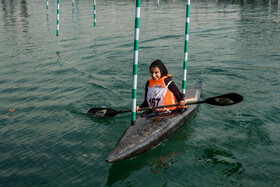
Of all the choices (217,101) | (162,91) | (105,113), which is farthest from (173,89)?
(105,113)

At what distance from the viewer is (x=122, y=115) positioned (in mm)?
8586

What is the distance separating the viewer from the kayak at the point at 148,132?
19.7 feet

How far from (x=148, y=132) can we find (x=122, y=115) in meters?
2.14

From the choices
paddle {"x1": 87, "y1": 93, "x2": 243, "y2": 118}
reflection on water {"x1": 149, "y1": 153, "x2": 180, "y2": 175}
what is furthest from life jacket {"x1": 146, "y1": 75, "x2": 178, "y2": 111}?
reflection on water {"x1": 149, "y1": 153, "x2": 180, "y2": 175}

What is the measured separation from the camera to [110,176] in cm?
579

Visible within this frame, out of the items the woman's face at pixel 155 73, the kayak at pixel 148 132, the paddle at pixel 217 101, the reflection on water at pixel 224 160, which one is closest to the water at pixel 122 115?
the reflection on water at pixel 224 160

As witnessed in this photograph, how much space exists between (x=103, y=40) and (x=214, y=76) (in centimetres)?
988

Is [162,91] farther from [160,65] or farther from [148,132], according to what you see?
[148,132]

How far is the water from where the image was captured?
584cm

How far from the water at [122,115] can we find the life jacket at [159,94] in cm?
89

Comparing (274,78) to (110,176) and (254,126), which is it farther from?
(110,176)

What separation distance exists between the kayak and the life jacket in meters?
0.32

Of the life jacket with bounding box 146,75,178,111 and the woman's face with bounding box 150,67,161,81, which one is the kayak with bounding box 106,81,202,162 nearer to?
the life jacket with bounding box 146,75,178,111

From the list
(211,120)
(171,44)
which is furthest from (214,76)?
(171,44)
